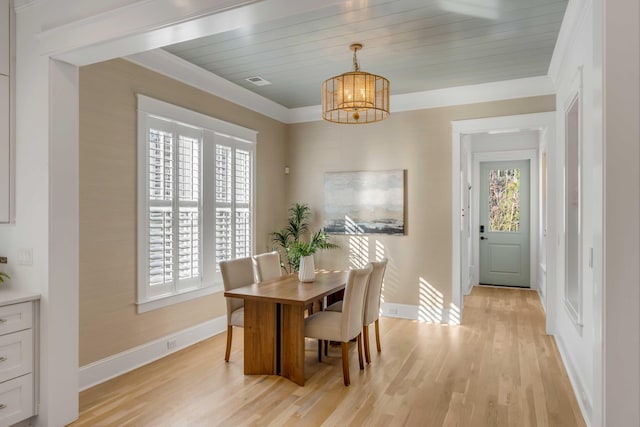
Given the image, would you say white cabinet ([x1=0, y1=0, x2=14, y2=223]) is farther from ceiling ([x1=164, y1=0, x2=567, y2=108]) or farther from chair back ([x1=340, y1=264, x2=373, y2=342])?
chair back ([x1=340, y1=264, x2=373, y2=342])

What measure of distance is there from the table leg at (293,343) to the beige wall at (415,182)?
241cm

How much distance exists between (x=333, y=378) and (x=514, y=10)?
10.6 feet

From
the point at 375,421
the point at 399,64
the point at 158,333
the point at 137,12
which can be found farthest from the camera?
the point at 399,64

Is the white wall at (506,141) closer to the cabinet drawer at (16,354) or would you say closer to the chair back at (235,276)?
the chair back at (235,276)

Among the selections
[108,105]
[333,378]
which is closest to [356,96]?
[108,105]

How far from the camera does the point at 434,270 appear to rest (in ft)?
17.5

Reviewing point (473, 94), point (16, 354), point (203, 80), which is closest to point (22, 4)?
point (203, 80)

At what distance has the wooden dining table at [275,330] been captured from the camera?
3.38 metres

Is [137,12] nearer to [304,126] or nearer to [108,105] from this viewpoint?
[108,105]

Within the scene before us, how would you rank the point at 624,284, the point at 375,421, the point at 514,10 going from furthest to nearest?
the point at 514,10 → the point at 375,421 → the point at 624,284

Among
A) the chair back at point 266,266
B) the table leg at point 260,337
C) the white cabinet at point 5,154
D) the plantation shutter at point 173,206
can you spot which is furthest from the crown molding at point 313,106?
the table leg at point 260,337

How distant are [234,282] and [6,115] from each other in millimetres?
2202

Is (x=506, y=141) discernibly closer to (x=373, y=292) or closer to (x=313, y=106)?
(x=313, y=106)

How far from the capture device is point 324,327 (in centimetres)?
344
